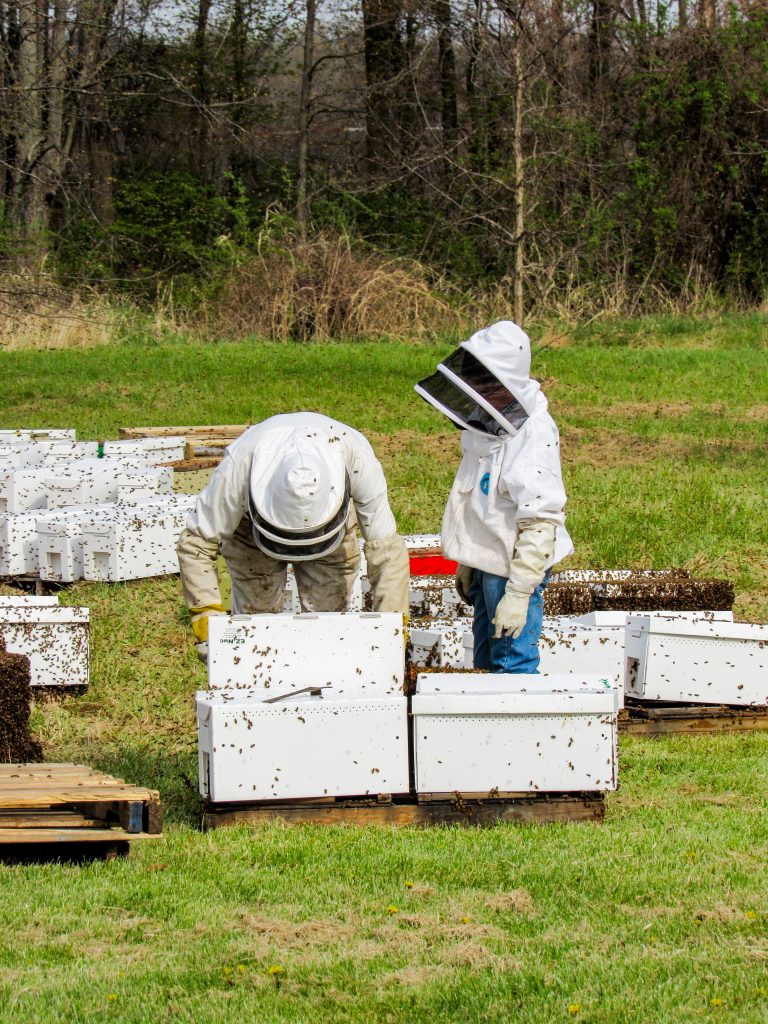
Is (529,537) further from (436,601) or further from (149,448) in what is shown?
(149,448)

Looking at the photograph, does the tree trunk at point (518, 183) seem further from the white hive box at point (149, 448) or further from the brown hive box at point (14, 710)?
the brown hive box at point (14, 710)

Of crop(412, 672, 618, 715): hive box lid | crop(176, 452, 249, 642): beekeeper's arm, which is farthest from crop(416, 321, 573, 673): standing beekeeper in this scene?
crop(176, 452, 249, 642): beekeeper's arm

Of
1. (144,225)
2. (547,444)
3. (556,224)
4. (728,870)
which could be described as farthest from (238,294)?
(728,870)

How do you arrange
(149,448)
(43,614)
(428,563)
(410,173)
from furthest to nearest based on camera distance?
1. (410,173)
2. (149,448)
3. (428,563)
4. (43,614)

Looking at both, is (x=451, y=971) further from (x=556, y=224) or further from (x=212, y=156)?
(x=212, y=156)

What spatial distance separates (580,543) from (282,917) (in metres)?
6.41

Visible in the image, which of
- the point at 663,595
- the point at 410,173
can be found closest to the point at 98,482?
the point at 663,595

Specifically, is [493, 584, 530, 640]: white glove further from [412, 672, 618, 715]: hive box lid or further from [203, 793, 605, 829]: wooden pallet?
[203, 793, 605, 829]: wooden pallet

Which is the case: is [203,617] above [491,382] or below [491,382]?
below

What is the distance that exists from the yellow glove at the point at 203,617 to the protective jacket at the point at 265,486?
0.02 m

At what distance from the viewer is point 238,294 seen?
20.2 meters

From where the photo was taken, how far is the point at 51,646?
728cm

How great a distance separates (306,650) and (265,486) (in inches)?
26.7

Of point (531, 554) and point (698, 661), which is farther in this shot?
point (698, 661)
